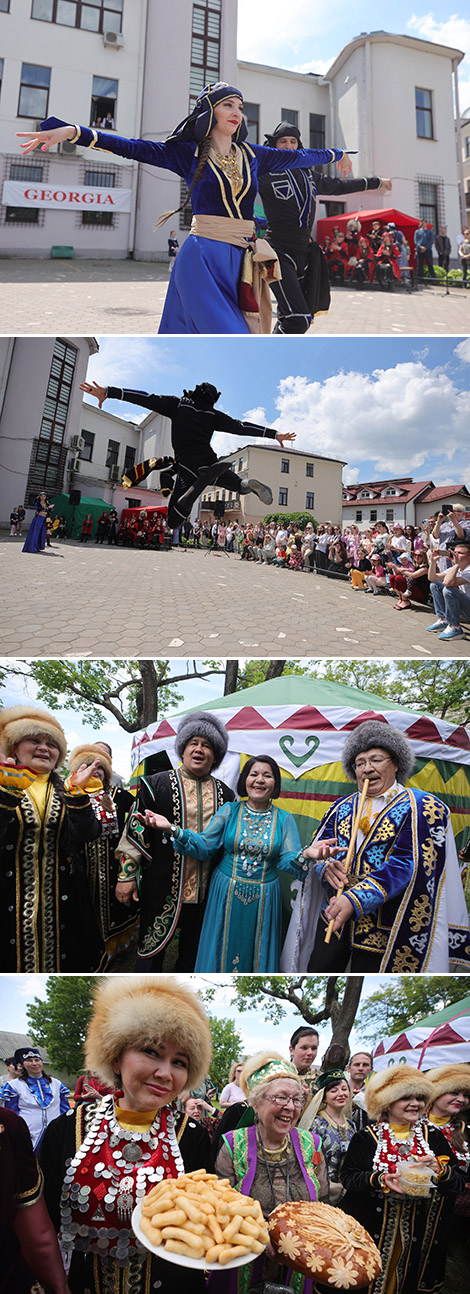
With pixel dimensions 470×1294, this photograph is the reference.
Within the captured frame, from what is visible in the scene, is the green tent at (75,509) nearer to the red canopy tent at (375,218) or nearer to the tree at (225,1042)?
the tree at (225,1042)

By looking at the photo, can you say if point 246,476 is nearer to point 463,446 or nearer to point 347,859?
point 463,446

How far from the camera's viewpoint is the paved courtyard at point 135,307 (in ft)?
13.5

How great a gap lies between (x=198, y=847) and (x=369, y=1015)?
1.15 meters

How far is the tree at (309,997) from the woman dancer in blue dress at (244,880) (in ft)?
0.27

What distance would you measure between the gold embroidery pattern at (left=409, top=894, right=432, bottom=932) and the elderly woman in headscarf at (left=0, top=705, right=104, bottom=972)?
56.9 inches

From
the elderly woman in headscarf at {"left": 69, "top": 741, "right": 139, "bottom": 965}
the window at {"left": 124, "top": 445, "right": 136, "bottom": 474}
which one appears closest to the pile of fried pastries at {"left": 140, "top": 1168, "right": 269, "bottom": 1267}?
the elderly woman in headscarf at {"left": 69, "top": 741, "right": 139, "bottom": 965}

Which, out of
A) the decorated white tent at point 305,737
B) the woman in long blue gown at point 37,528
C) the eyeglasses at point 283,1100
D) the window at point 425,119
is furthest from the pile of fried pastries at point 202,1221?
the window at point 425,119

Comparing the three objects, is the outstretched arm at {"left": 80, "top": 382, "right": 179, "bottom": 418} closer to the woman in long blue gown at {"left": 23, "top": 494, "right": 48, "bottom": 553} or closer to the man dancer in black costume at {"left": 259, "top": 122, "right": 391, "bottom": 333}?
→ the woman in long blue gown at {"left": 23, "top": 494, "right": 48, "bottom": 553}

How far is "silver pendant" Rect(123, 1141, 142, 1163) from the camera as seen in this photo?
2.17 meters

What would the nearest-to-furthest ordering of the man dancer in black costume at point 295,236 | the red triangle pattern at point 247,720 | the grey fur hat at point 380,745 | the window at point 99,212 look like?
1. the grey fur hat at point 380,745
2. the red triangle pattern at point 247,720
3. the man dancer in black costume at point 295,236
4. the window at point 99,212

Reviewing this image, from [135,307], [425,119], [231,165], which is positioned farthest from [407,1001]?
[425,119]

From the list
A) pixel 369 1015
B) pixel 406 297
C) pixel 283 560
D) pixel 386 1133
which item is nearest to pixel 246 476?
pixel 283 560

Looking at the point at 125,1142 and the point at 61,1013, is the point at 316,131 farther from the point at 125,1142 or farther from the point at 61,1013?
the point at 125,1142

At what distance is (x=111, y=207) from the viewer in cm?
1003
